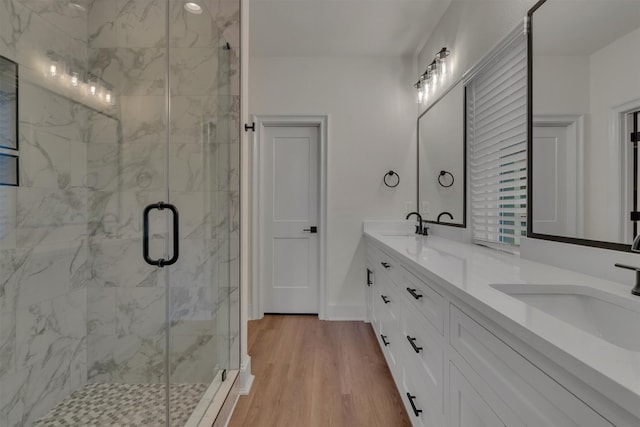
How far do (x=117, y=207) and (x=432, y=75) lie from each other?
2.62m

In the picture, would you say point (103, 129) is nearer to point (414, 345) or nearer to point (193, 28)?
point (193, 28)

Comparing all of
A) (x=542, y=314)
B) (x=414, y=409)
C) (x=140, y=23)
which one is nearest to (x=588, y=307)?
(x=542, y=314)

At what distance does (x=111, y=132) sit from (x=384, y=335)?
2233mm

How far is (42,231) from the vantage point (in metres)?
1.70

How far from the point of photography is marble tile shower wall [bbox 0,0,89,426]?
5.06 ft

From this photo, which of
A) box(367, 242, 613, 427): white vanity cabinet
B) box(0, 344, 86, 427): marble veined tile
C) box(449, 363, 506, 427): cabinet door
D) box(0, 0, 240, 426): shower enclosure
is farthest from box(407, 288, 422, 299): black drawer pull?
box(0, 344, 86, 427): marble veined tile

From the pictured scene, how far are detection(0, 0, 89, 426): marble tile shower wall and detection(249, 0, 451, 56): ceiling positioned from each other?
1324 mm

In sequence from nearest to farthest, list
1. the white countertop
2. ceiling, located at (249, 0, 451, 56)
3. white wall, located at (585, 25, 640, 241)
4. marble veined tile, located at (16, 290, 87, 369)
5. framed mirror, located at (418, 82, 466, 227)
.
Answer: the white countertop, white wall, located at (585, 25, 640, 241), marble veined tile, located at (16, 290, 87, 369), framed mirror, located at (418, 82, 466, 227), ceiling, located at (249, 0, 451, 56)

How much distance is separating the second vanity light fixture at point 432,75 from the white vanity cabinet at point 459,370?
1677 millimetres

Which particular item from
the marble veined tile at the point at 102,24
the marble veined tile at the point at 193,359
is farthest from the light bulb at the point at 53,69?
the marble veined tile at the point at 193,359

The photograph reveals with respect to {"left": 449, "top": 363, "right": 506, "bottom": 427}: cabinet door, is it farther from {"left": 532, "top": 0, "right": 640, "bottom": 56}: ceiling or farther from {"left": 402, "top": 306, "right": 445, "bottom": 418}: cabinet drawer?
{"left": 532, "top": 0, "right": 640, "bottom": 56}: ceiling

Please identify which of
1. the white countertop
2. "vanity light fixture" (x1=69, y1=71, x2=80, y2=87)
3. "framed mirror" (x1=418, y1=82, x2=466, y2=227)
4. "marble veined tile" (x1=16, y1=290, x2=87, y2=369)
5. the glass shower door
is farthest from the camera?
"framed mirror" (x1=418, y1=82, x2=466, y2=227)

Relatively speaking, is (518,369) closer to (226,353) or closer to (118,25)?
(226,353)

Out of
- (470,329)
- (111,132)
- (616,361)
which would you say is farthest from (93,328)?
(616,361)
